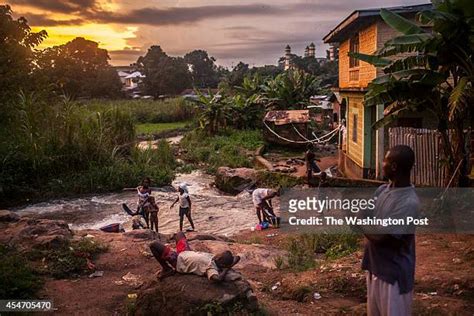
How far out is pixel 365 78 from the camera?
12984mm

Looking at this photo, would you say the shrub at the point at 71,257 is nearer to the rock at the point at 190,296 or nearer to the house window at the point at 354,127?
the rock at the point at 190,296

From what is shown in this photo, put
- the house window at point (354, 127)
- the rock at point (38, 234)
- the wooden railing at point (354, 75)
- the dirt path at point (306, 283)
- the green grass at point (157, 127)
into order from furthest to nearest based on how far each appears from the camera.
Result: the green grass at point (157, 127)
the house window at point (354, 127)
the wooden railing at point (354, 75)
the rock at point (38, 234)
the dirt path at point (306, 283)

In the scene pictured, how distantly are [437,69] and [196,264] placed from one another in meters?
5.55

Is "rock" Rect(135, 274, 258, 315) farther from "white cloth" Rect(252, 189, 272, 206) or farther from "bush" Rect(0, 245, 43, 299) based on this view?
"white cloth" Rect(252, 189, 272, 206)

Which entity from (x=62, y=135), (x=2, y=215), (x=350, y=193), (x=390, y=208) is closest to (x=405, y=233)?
(x=390, y=208)

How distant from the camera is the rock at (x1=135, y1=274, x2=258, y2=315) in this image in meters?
4.47

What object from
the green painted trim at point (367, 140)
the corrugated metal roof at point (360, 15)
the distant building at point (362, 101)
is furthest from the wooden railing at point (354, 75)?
the green painted trim at point (367, 140)

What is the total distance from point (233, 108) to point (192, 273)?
863 inches

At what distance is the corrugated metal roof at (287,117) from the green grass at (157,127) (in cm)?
1023

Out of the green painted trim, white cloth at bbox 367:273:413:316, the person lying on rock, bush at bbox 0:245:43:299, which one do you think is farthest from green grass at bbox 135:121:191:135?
white cloth at bbox 367:273:413:316

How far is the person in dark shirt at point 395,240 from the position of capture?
9.73 feet

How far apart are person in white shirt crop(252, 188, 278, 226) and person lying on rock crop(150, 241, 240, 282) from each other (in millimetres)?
5140

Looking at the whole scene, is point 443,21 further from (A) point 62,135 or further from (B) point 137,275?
(A) point 62,135

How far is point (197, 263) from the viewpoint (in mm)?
4711
